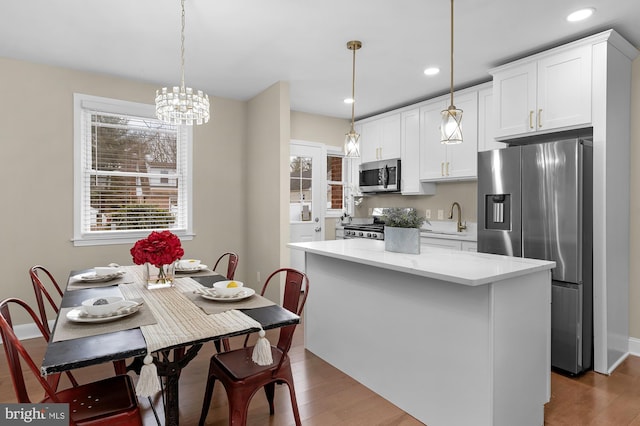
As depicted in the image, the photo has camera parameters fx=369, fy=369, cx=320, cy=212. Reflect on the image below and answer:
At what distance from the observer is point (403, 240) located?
8.26 ft

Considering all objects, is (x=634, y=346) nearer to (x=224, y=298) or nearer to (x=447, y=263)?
(x=447, y=263)

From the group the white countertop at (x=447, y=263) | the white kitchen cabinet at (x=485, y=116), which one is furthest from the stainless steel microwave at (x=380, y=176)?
the white countertop at (x=447, y=263)

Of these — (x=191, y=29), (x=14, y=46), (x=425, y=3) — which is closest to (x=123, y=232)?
(x=14, y=46)

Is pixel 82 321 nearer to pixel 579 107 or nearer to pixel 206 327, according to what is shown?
pixel 206 327

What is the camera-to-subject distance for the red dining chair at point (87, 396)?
132cm

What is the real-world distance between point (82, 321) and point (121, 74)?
3.13 meters

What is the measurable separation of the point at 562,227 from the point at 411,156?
2282 millimetres

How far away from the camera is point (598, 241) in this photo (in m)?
2.77

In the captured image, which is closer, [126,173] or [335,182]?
[126,173]

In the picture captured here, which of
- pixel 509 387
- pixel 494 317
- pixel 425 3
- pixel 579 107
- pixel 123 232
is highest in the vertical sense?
pixel 425 3

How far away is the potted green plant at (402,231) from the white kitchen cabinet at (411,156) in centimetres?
228

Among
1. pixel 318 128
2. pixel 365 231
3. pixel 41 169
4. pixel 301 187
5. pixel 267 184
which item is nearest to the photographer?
pixel 41 169

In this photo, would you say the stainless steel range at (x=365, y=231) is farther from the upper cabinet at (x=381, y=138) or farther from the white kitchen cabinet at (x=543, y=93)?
the white kitchen cabinet at (x=543, y=93)

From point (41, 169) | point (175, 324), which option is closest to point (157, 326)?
point (175, 324)
